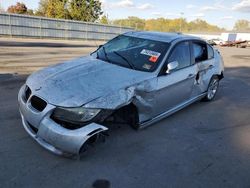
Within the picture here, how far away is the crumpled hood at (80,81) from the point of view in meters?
3.27

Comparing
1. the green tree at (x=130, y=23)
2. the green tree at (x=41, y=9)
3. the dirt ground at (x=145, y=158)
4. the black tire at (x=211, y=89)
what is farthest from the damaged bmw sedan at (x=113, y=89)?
the green tree at (x=41, y=9)

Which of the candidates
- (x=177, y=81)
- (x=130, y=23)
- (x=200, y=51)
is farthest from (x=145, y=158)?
(x=130, y=23)

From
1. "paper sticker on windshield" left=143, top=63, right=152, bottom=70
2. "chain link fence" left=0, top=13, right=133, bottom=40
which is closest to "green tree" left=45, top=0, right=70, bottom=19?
→ "chain link fence" left=0, top=13, right=133, bottom=40

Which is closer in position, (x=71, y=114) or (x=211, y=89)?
(x=71, y=114)

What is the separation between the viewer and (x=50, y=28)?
26.2 metres

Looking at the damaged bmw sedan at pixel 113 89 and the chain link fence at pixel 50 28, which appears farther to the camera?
the chain link fence at pixel 50 28

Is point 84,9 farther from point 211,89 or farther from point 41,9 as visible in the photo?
point 211,89

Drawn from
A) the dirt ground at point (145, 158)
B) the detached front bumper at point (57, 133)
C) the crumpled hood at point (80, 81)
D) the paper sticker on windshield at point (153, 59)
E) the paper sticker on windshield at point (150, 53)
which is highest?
the paper sticker on windshield at point (150, 53)

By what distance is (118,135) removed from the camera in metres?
4.12

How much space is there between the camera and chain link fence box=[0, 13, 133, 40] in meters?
22.8

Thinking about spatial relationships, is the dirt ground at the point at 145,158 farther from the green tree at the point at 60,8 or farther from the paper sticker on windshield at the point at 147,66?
the green tree at the point at 60,8

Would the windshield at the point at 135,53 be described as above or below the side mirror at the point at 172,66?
above

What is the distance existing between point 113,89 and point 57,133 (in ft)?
3.19

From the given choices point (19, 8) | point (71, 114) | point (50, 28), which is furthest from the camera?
point (19, 8)
